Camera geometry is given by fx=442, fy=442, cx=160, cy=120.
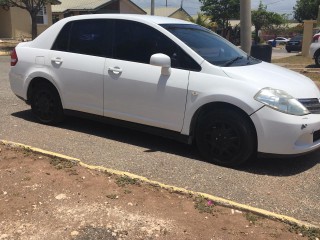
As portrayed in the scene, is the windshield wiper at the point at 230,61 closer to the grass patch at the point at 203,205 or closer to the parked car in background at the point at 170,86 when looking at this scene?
the parked car in background at the point at 170,86

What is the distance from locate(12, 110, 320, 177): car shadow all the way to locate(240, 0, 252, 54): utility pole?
17.5ft

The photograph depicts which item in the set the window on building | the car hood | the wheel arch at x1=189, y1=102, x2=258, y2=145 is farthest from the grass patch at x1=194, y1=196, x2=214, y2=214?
the window on building

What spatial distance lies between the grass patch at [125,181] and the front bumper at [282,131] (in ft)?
4.69

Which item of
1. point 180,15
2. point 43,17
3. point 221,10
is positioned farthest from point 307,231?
point 180,15

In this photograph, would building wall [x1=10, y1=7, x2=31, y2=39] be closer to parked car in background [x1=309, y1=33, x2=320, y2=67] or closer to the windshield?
parked car in background [x1=309, y1=33, x2=320, y2=67]

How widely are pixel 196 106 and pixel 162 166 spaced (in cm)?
79

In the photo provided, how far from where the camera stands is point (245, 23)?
416 inches

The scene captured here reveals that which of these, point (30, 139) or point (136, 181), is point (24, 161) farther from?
point (136, 181)

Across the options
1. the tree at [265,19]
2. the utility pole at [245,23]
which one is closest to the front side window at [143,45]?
the utility pole at [245,23]

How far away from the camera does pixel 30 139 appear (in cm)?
593

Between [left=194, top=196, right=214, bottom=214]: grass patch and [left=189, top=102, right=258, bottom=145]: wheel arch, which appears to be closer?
[left=194, top=196, right=214, bottom=214]: grass patch

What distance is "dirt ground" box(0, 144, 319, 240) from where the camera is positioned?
11.5ft

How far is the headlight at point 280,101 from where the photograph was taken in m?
4.71

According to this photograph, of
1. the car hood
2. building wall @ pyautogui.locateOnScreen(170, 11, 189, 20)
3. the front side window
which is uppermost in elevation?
building wall @ pyautogui.locateOnScreen(170, 11, 189, 20)
